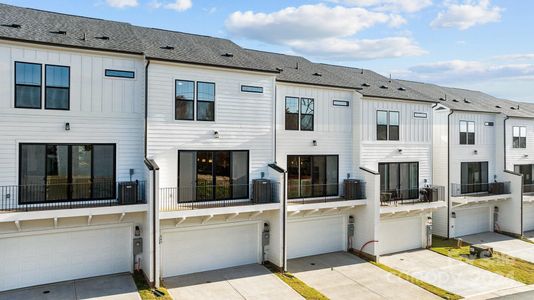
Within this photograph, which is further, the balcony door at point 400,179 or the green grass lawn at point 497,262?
the balcony door at point 400,179

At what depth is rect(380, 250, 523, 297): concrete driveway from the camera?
14367 mm

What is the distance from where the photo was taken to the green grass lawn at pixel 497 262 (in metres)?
15.9

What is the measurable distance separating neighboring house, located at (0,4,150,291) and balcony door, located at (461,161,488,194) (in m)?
18.1

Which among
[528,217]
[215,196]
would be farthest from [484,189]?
[215,196]

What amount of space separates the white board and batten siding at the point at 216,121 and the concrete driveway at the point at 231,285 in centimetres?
360

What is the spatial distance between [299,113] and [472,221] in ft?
44.9

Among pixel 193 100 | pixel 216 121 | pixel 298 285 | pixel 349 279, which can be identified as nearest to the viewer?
pixel 298 285

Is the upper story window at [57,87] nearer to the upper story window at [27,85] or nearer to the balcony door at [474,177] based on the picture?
the upper story window at [27,85]

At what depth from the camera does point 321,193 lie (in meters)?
17.1

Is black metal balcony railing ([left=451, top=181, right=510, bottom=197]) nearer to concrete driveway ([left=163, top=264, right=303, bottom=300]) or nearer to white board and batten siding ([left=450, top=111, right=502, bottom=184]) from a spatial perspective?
white board and batten siding ([left=450, top=111, right=502, bottom=184])

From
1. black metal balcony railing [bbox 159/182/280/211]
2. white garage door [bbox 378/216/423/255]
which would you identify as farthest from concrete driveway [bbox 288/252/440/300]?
black metal balcony railing [bbox 159/182/280/211]

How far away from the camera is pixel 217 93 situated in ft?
46.8

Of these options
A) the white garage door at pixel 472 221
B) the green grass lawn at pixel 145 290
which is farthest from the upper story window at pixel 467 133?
the green grass lawn at pixel 145 290

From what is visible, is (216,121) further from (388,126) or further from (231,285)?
(388,126)
